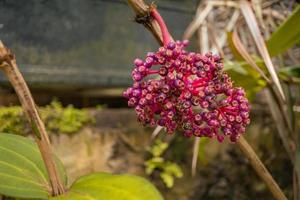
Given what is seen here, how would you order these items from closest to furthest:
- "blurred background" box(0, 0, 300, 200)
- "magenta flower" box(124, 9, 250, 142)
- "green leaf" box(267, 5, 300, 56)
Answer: "magenta flower" box(124, 9, 250, 142), "green leaf" box(267, 5, 300, 56), "blurred background" box(0, 0, 300, 200)

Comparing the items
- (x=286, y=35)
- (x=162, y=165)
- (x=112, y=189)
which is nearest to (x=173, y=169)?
(x=162, y=165)

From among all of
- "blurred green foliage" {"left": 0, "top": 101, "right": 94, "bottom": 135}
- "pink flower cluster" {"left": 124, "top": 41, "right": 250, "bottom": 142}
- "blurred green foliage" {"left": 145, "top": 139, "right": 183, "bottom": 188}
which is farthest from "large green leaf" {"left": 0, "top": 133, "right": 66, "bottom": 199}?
"blurred green foliage" {"left": 145, "top": 139, "right": 183, "bottom": 188}

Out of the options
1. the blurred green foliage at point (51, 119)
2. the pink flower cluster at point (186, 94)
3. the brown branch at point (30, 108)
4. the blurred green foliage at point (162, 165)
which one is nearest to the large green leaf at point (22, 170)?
the brown branch at point (30, 108)

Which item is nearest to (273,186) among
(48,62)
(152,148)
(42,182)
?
(42,182)

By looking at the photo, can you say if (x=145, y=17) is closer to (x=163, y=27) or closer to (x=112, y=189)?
(x=163, y=27)

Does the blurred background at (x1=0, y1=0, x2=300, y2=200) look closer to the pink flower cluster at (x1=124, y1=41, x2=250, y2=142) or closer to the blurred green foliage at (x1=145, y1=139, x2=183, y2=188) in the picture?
the blurred green foliage at (x1=145, y1=139, x2=183, y2=188)
